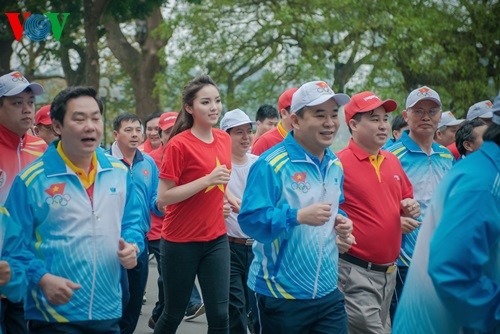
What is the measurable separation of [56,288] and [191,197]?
8.38ft

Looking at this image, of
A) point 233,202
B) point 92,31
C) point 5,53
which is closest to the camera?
point 233,202

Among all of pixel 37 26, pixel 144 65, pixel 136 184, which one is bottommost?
pixel 136 184

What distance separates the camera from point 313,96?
19.5ft

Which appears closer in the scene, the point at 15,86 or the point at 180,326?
the point at 15,86

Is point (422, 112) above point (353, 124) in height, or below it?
above

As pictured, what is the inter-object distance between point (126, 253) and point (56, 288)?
464mm

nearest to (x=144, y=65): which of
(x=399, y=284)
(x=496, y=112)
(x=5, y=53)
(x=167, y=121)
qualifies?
(x=5, y=53)

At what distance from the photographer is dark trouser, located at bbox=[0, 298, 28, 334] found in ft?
20.1

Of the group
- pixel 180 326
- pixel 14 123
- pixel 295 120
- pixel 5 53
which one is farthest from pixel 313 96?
pixel 5 53

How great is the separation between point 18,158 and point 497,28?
1850 centimetres

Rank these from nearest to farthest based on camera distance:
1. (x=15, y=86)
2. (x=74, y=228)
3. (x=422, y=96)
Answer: (x=74, y=228), (x=15, y=86), (x=422, y=96)

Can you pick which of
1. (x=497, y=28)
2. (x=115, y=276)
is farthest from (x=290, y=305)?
(x=497, y=28)

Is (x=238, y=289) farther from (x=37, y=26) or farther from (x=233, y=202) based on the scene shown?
(x=37, y=26)

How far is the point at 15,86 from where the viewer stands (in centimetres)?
665
